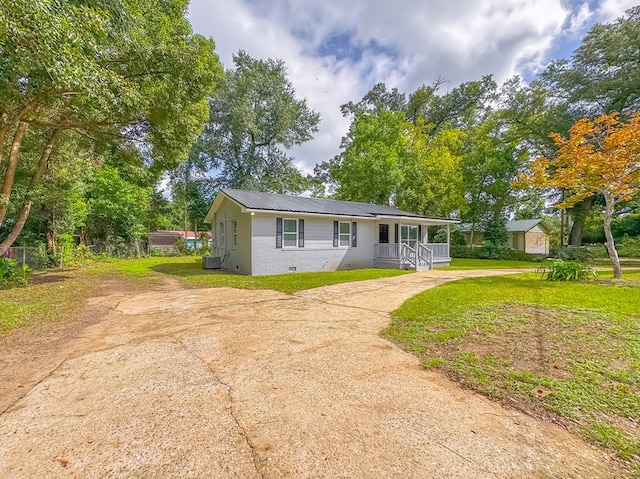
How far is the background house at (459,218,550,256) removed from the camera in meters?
27.4

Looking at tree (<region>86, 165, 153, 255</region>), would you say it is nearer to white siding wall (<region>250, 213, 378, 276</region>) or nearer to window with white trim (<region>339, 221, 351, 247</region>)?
white siding wall (<region>250, 213, 378, 276</region>)

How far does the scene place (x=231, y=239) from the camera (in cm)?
1465

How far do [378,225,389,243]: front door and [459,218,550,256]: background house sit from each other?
13744 millimetres

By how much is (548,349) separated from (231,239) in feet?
43.0

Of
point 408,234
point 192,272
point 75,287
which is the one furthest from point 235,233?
point 408,234

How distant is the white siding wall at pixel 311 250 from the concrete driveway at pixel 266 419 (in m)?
7.80

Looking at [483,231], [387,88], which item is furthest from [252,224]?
[387,88]

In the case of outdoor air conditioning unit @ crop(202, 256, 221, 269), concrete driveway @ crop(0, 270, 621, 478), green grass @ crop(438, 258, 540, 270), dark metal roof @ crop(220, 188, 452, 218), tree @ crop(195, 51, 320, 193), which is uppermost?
tree @ crop(195, 51, 320, 193)

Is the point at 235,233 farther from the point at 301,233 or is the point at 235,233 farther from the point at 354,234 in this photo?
the point at 354,234

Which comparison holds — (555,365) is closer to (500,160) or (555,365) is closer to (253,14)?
(253,14)

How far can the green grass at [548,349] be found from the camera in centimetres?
266

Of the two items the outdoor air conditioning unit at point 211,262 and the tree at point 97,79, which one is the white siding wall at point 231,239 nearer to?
the outdoor air conditioning unit at point 211,262

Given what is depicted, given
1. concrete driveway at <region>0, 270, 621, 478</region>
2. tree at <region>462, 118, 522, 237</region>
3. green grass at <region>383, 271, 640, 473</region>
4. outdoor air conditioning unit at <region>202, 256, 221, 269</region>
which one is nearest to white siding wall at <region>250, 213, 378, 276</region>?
outdoor air conditioning unit at <region>202, 256, 221, 269</region>

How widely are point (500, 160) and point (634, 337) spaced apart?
23031 mm
